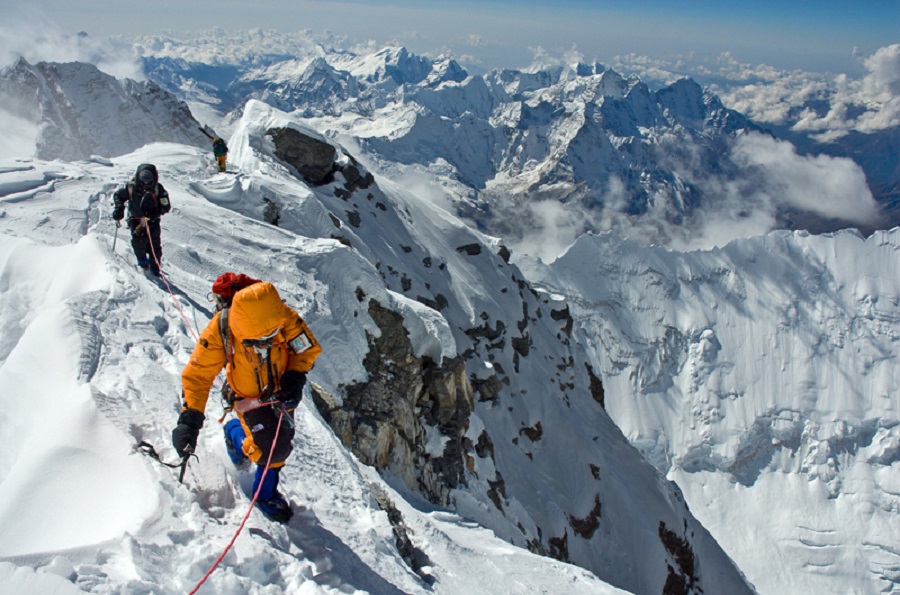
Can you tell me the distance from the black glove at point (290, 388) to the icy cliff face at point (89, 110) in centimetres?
8752

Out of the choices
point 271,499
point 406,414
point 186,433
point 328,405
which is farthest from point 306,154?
point 186,433

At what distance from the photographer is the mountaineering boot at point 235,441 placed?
6.29 meters

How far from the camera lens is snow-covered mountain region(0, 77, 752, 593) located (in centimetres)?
547

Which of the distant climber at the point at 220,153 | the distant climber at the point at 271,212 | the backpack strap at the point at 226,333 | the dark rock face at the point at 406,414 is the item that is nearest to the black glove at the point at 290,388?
the backpack strap at the point at 226,333

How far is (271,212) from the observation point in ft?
76.6

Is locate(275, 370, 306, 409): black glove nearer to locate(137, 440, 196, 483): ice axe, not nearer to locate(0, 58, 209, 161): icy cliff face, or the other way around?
locate(137, 440, 196, 483): ice axe

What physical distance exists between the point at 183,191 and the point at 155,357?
14834mm

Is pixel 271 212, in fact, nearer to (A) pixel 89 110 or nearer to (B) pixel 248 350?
(B) pixel 248 350

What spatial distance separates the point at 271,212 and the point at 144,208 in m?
11.7

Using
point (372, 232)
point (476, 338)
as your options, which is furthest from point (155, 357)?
point (476, 338)

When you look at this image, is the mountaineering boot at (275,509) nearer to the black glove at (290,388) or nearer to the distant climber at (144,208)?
the black glove at (290,388)

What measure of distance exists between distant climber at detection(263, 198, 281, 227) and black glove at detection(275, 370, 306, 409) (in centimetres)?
1875

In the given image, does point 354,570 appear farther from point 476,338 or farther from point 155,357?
point 476,338

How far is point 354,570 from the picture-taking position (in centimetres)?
662
